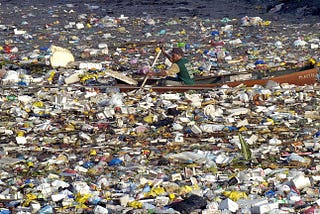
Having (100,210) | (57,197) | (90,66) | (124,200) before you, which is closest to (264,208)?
(124,200)

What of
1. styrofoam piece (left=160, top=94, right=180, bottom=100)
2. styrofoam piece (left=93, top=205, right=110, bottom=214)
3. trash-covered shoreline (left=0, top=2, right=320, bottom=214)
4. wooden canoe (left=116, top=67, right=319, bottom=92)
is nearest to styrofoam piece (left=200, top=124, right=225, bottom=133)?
trash-covered shoreline (left=0, top=2, right=320, bottom=214)

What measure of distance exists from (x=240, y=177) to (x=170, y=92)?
13.9 feet

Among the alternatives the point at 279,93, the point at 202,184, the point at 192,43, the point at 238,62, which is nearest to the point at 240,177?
the point at 202,184

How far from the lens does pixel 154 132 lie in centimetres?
1131

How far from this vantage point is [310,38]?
707 inches

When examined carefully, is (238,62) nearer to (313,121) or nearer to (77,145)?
(313,121)

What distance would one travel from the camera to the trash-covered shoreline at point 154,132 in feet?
28.7

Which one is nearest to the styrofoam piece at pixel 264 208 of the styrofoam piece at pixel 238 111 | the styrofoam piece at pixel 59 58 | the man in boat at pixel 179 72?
the styrofoam piece at pixel 238 111

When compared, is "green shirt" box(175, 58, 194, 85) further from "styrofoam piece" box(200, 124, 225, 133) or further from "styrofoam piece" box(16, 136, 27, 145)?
"styrofoam piece" box(16, 136, 27, 145)

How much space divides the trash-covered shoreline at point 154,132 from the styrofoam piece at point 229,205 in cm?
1

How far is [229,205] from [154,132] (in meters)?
3.17

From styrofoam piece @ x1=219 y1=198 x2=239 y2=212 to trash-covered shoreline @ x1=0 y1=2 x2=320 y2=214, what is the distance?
0.04 ft

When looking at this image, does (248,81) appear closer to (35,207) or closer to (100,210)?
(100,210)

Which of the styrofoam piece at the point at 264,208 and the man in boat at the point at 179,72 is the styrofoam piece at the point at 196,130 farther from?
the styrofoam piece at the point at 264,208
